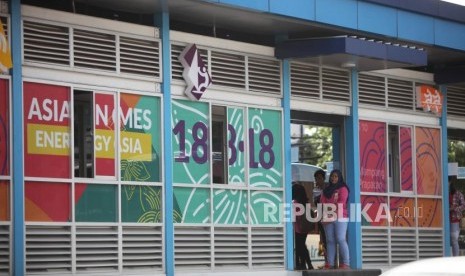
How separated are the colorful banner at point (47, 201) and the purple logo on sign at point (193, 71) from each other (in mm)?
2750

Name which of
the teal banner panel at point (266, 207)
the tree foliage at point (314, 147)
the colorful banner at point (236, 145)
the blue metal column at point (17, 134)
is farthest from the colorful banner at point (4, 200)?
the tree foliage at point (314, 147)

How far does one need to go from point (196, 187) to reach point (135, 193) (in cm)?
129

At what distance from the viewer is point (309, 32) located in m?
17.8

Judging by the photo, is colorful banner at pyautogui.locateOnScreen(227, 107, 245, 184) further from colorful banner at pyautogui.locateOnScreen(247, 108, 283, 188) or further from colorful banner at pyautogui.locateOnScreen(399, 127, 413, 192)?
colorful banner at pyautogui.locateOnScreen(399, 127, 413, 192)

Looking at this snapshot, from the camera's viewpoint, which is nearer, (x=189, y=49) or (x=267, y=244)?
(x=189, y=49)

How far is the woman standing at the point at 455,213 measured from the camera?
21.6 m

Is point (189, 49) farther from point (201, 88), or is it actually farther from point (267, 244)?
point (267, 244)

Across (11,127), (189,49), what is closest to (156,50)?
(189,49)

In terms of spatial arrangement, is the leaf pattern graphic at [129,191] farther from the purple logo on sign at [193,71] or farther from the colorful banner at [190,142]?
the purple logo on sign at [193,71]

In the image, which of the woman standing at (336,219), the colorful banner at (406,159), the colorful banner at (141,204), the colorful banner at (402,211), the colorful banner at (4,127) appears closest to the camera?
the colorful banner at (4,127)

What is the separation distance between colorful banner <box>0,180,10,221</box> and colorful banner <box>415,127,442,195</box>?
383 inches

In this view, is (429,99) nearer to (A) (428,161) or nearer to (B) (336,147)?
(A) (428,161)

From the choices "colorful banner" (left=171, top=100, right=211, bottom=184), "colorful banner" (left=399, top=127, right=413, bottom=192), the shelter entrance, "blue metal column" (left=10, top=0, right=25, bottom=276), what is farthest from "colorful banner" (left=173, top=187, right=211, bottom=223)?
"colorful banner" (left=399, top=127, right=413, bottom=192)

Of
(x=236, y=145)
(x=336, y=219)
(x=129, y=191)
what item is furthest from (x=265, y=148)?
(x=129, y=191)
